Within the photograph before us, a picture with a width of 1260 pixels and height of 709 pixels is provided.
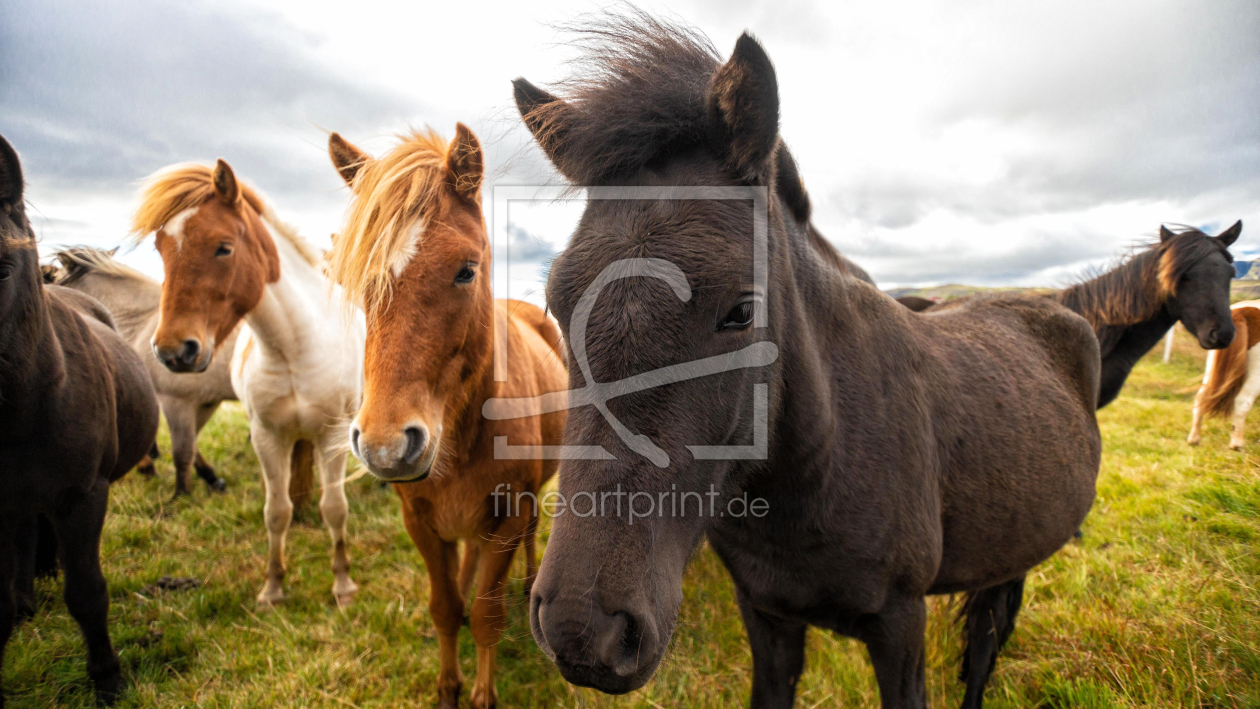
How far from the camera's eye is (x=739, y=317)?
1.32 meters

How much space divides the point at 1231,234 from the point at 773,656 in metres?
4.58

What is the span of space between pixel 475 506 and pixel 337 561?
235 cm

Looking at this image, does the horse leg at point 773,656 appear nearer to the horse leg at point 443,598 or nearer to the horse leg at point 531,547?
the horse leg at point 531,547

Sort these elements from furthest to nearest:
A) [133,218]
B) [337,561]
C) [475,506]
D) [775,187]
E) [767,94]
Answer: [337,561]
[133,218]
[475,506]
[775,187]
[767,94]

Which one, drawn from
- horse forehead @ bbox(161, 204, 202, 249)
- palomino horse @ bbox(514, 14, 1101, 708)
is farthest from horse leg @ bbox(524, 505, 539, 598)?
horse forehead @ bbox(161, 204, 202, 249)

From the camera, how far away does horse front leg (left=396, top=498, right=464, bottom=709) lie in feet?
9.16

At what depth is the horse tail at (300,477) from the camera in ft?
→ 17.7

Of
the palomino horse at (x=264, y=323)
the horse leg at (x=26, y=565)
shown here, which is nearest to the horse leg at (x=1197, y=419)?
the palomino horse at (x=264, y=323)

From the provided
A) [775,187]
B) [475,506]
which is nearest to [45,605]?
[475,506]

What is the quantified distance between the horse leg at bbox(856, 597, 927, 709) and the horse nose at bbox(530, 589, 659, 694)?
1.07 meters

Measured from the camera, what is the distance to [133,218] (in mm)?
3482

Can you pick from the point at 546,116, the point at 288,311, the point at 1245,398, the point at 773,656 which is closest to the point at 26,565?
the point at 288,311

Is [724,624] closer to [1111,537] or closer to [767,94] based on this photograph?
[1111,537]

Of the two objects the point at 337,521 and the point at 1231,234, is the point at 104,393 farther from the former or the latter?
the point at 1231,234
